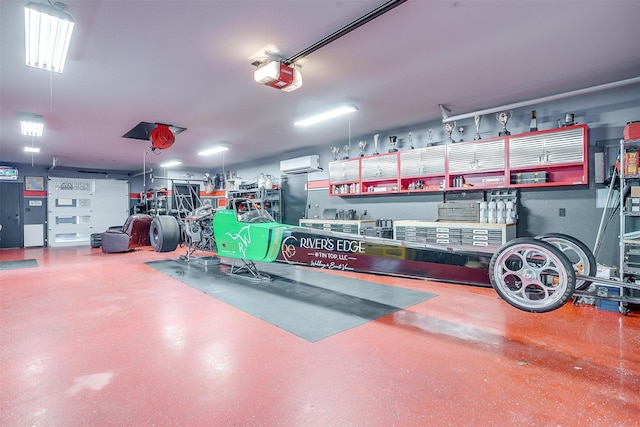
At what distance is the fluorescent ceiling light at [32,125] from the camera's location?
220 inches

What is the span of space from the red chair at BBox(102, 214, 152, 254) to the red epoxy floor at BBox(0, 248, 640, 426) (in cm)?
493

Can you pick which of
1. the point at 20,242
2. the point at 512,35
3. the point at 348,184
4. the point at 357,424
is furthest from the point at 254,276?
the point at 20,242

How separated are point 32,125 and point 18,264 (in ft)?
11.7

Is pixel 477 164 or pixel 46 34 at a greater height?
pixel 46 34

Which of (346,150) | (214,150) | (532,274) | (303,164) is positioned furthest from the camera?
(214,150)

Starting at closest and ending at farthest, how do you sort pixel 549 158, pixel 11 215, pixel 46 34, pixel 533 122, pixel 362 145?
1. pixel 46 34
2. pixel 549 158
3. pixel 533 122
4. pixel 362 145
5. pixel 11 215

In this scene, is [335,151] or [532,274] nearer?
[532,274]

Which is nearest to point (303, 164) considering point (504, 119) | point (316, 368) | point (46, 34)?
point (504, 119)

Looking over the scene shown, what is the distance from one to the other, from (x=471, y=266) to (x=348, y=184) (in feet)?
16.1

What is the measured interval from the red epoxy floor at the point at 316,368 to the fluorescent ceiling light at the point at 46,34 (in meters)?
2.65

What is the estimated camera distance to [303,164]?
8.39 m

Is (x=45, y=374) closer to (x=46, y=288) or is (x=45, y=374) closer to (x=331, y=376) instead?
(x=331, y=376)

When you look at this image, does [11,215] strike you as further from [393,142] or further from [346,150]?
[393,142]

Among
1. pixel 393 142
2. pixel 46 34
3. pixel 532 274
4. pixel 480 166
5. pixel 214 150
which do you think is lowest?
pixel 532 274
